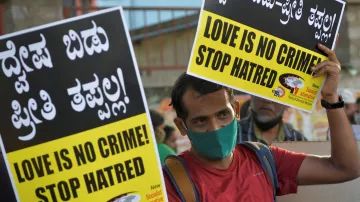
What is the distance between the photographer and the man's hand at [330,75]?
3102 mm

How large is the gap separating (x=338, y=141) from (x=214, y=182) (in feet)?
1.88

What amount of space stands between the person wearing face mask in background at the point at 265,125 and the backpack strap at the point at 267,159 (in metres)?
1.95

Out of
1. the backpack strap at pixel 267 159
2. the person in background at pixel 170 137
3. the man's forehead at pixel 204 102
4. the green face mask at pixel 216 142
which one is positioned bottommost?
the person in background at pixel 170 137

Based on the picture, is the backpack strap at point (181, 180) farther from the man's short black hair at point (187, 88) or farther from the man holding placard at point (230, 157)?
the man's short black hair at point (187, 88)

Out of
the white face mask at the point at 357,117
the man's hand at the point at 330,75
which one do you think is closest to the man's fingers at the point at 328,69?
the man's hand at the point at 330,75

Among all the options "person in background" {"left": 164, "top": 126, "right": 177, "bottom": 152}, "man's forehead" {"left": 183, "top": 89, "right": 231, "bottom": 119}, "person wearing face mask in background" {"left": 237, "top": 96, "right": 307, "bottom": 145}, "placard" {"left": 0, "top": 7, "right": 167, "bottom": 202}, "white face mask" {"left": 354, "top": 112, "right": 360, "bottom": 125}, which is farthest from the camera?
"white face mask" {"left": 354, "top": 112, "right": 360, "bottom": 125}

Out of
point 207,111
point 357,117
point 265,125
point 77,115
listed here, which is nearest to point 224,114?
point 207,111

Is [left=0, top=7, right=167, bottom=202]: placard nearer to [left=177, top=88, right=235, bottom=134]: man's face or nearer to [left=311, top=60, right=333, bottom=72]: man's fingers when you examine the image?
[left=177, top=88, right=235, bottom=134]: man's face

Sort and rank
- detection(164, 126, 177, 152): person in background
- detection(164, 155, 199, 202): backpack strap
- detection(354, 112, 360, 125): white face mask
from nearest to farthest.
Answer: detection(164, 155, 199, 202): backpack strap, detection(164, 126, 177, 152): person in background, detection(354, 112, 360, 125): white face mask

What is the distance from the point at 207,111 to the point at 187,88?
0.16m

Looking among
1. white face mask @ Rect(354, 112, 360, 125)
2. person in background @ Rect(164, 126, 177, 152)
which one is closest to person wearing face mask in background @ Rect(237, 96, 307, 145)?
person in background @ Rect(164, 126, 177, 152)

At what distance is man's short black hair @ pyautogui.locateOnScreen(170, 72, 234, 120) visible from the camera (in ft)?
10.0

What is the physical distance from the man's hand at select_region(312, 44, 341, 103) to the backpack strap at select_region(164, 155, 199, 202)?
69 cm

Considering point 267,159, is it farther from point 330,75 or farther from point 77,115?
point 77,115
